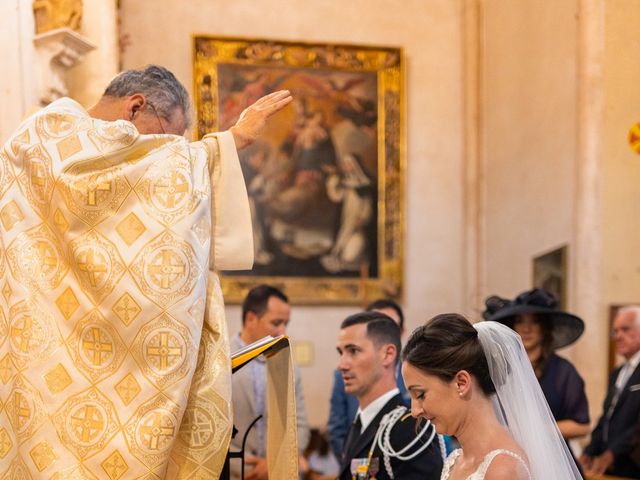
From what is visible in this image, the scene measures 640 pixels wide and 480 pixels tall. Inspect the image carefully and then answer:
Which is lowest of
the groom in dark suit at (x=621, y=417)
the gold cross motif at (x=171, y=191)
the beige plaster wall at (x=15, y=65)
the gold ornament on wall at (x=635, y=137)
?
the groom in dark suit at (x=621, y=417)

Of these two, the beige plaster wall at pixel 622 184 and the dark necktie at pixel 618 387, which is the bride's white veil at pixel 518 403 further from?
the beige plaster wall at pixel 622 184

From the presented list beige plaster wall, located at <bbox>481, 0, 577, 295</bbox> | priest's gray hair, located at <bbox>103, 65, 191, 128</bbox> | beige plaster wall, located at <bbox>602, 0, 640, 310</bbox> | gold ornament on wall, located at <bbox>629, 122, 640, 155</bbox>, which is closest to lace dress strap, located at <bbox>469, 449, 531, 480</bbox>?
priest's gray hair, located at <bbox>103, 65, 191, 128</bbox>

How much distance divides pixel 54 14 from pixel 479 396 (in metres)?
4.81

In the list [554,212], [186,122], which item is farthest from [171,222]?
[554,212]

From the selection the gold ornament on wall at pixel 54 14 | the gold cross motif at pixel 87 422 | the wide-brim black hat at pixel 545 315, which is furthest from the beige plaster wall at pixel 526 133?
the gold cross motif at pixel 87 422

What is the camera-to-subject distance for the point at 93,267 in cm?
356

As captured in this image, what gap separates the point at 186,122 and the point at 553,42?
7.56 m

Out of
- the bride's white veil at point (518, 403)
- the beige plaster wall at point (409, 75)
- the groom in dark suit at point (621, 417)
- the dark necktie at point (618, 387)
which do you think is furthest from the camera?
the beige plaster wall at point (409, 75)

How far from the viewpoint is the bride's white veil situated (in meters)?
3.73

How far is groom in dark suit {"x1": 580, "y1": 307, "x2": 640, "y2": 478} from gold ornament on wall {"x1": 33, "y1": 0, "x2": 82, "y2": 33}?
484cm

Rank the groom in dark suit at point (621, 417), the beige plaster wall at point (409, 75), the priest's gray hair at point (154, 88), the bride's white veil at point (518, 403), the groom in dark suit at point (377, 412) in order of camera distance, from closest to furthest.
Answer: the bride's white veil at point (518, 403)
the priest's gray hair at point (154, 88)
the groom in dark suit at point (377, 412)
the groom in dark suit at point (621, 417)
the beige plaster wall at point (409, 75)

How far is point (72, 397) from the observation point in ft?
11.5

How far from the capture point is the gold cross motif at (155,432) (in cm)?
342

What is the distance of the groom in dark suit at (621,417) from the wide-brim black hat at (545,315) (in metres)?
1.63
